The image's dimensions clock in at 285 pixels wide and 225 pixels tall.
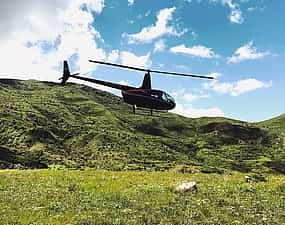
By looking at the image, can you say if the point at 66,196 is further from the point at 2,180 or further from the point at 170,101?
the point at 170,101

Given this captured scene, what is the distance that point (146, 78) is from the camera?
40.6 meters

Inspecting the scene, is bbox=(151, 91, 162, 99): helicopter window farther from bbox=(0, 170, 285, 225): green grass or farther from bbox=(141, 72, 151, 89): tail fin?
bbox=(0, 170, 285, 225): green grass

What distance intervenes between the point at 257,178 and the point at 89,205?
862 inches

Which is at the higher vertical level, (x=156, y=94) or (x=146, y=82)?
(x=146, y=82)

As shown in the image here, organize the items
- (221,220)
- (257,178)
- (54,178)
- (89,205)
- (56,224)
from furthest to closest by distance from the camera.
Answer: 1. (257,178)
2. (54,178)
3. (89,205)
4. (221,220)
5. (56,224)

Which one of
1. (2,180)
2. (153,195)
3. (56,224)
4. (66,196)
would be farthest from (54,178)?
(56,224)

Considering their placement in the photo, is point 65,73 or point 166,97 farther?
point 65,73

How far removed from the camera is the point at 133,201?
1243 inches

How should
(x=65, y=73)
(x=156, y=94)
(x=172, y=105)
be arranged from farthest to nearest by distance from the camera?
1. (x=65, y=73)
2. (x=172, y=105)
3. (x=156, y=94)

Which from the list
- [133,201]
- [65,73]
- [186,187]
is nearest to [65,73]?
[65,73]

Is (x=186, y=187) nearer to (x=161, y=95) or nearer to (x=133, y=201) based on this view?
(x=133, y=201)

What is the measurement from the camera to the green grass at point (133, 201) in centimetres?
2723

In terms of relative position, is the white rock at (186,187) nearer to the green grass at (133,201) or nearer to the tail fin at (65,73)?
the green grass at (133,201)

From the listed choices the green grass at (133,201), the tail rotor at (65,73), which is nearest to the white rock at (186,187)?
the green grass at (133,201)
